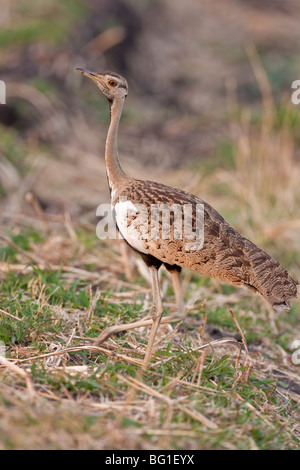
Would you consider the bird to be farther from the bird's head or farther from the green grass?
the bird's head

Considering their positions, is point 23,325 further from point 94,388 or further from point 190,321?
point 190,321

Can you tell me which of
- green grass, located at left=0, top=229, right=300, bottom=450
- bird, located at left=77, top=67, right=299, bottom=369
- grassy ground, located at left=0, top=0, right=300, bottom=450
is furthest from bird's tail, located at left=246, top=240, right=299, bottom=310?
green grass, located at left=0, top=229, right=300, bottom=450

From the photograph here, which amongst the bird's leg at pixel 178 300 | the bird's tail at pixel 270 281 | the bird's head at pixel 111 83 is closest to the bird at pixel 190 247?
the bird's tail at pixel 270 281

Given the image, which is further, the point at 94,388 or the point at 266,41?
the point at 266,41

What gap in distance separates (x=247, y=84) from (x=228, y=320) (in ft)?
27.8

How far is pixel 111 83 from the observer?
4.10m

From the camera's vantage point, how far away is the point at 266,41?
1452 centimetres

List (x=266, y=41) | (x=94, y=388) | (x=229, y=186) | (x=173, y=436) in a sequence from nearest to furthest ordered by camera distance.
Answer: (x=173, y=436)
(x=94, y=388)
(x=229, y=186)
(x=266, y=41)

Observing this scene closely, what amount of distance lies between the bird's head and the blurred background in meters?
1.57

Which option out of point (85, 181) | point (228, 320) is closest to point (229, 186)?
point (85, 181)

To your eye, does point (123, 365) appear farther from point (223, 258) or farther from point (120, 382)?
point (223, 258)

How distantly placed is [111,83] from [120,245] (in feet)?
5.63

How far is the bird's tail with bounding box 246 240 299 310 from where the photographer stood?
3.71 m

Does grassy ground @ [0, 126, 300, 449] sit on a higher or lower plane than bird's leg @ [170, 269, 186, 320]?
lower
